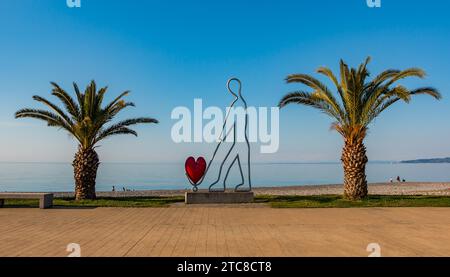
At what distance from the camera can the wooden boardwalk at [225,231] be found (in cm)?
840

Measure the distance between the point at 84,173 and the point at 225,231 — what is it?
1125 centimetres

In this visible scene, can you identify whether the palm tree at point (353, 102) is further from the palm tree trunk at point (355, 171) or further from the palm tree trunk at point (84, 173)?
the palm tree trunk at point (84, 173)

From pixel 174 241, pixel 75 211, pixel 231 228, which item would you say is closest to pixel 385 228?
pixel 231 228

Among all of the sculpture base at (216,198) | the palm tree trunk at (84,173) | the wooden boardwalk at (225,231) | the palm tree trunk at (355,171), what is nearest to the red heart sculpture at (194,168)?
the sculpture base at (216,198)

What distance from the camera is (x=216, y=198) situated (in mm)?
18250

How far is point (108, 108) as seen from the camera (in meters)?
20.1

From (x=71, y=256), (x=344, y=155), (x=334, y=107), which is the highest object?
(x=334, y=107)

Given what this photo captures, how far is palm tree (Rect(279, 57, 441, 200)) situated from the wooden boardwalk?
3.46 meters

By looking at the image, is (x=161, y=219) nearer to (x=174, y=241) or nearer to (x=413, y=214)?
(x=174, y=241)

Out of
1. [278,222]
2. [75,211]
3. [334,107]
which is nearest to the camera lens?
[278,222]

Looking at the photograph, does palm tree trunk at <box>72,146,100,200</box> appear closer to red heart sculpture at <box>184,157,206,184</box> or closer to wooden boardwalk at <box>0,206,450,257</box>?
wooden boardwalk at <box>0,206,450,257</box>

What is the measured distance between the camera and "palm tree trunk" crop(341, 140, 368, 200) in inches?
750

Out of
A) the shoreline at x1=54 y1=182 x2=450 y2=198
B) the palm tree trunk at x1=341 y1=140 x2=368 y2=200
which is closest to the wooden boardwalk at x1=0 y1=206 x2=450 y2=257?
the palm tree trunk at x1=341 y1=140 x2=368 y2=200
